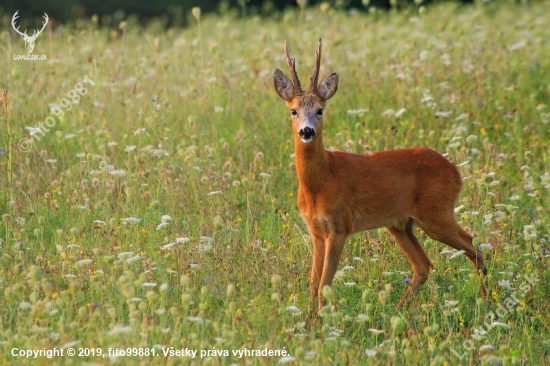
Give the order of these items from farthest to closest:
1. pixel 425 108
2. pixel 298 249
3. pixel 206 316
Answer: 1. pixel 425 108
2. pixel 298 249
3. pixel 206 316

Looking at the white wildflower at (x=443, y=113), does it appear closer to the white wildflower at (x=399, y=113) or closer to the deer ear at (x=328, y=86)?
the white wildflower at (x=399, y=113)

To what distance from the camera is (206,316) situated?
5.80 meters

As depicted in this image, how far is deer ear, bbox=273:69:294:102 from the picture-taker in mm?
6367

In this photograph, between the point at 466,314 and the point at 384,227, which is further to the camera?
the point at 384,227

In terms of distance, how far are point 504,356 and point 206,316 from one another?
1.67 m

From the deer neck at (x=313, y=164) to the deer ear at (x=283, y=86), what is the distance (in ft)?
0.87

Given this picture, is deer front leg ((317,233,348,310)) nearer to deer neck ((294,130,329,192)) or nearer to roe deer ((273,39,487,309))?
roe deer ((273,39,487,309))

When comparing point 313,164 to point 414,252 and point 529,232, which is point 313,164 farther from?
point 529,232

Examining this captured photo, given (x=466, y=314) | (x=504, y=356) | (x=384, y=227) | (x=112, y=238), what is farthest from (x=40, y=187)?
(x=504, y=356)

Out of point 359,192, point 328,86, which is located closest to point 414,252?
point 359,192

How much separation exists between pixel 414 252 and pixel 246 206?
1463 mm

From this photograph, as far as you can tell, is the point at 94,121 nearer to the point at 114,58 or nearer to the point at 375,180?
the point at 114,58

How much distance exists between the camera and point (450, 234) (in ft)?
21.7

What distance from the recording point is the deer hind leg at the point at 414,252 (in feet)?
22.0
